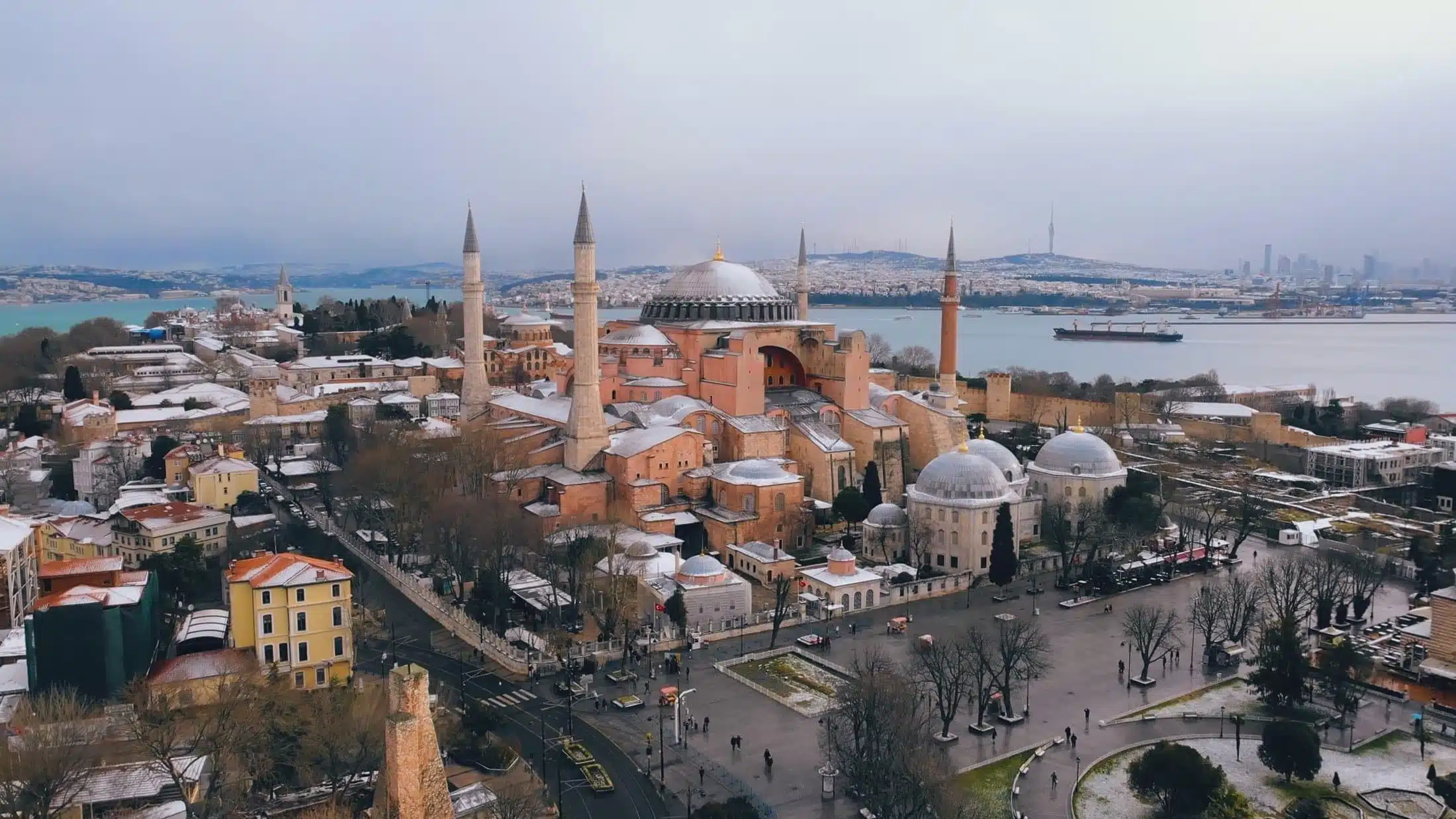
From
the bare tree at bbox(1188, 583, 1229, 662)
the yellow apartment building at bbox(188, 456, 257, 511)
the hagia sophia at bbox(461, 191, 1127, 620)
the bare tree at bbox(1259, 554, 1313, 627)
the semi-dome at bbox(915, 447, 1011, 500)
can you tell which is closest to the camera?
the bare tree at bbox(1188, 583, 1229, 662)

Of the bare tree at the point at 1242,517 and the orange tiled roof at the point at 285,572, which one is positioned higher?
the orange tiled roof at the point at 285,572

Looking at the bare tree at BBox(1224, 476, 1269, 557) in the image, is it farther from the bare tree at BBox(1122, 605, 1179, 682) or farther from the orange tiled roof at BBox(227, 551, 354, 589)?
the orange tiled roof at BBox(227, 551, 354, 589)

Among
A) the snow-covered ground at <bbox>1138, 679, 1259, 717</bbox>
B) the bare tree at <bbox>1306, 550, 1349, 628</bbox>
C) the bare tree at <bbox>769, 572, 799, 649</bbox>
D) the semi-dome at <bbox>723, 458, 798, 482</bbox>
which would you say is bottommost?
the snow-covered ground at <bbox>1138, 679, 1259, 717</bbox>

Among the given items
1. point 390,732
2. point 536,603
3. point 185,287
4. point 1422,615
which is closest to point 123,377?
point 536,603

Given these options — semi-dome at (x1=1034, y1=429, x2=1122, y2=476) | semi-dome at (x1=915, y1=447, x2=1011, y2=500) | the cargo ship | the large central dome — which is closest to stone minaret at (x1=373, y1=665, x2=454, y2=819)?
semi-dome at (x1=915, y1=447, x2=1011, y2=500)

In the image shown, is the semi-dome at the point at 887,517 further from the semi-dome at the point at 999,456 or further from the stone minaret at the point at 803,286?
the stone minaret at the point at 803,286

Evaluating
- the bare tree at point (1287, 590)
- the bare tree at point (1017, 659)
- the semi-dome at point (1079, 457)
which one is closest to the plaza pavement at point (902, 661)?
the bare tree at point (1017, 659)

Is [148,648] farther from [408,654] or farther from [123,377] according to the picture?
[123,377]
